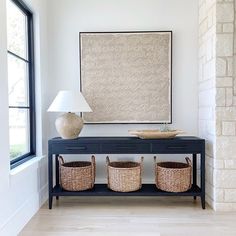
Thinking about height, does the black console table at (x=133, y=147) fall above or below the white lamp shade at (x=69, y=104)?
below

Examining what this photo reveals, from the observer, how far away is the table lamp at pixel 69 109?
115 inches

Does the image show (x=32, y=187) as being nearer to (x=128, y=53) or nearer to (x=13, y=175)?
(x=13, y=175)

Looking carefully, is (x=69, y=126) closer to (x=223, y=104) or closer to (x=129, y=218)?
(x=129, y=218)

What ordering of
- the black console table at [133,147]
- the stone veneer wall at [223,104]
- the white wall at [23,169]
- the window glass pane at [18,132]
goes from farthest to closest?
1. the black console table at [133,147]
2. the stone veneer wall at [223,104]
3. the window glass pane at [18,132]
4. the white wall at [23,169]

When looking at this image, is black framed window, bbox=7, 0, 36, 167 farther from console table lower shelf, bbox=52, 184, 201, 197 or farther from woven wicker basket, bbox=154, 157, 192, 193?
woven wicker basket, bbox=154, 157, 192, 193

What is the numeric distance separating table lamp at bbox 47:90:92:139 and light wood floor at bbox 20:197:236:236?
816 millimetres

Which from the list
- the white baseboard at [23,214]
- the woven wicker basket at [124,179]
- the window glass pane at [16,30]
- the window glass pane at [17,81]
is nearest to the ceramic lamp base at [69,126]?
the window glass pane at [17,81]

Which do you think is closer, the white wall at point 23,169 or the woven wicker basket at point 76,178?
the white wall at point 23,169

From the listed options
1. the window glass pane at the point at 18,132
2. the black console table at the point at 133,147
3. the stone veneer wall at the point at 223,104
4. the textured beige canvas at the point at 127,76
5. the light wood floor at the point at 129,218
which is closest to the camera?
the light wood floor at the point at 129,218

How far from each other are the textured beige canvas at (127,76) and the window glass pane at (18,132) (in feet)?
2.72

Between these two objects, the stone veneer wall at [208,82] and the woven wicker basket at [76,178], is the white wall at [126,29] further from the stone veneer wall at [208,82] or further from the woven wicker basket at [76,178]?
the woven wicker basket at [76,178]

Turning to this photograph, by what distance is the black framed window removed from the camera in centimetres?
264

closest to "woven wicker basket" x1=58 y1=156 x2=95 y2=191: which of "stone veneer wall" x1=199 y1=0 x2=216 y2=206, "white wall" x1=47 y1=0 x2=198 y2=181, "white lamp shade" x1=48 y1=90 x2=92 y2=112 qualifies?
"white wall" x1=47 y1=0 x2=198 y2=181

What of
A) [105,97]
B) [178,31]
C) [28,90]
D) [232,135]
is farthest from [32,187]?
[178,31]
